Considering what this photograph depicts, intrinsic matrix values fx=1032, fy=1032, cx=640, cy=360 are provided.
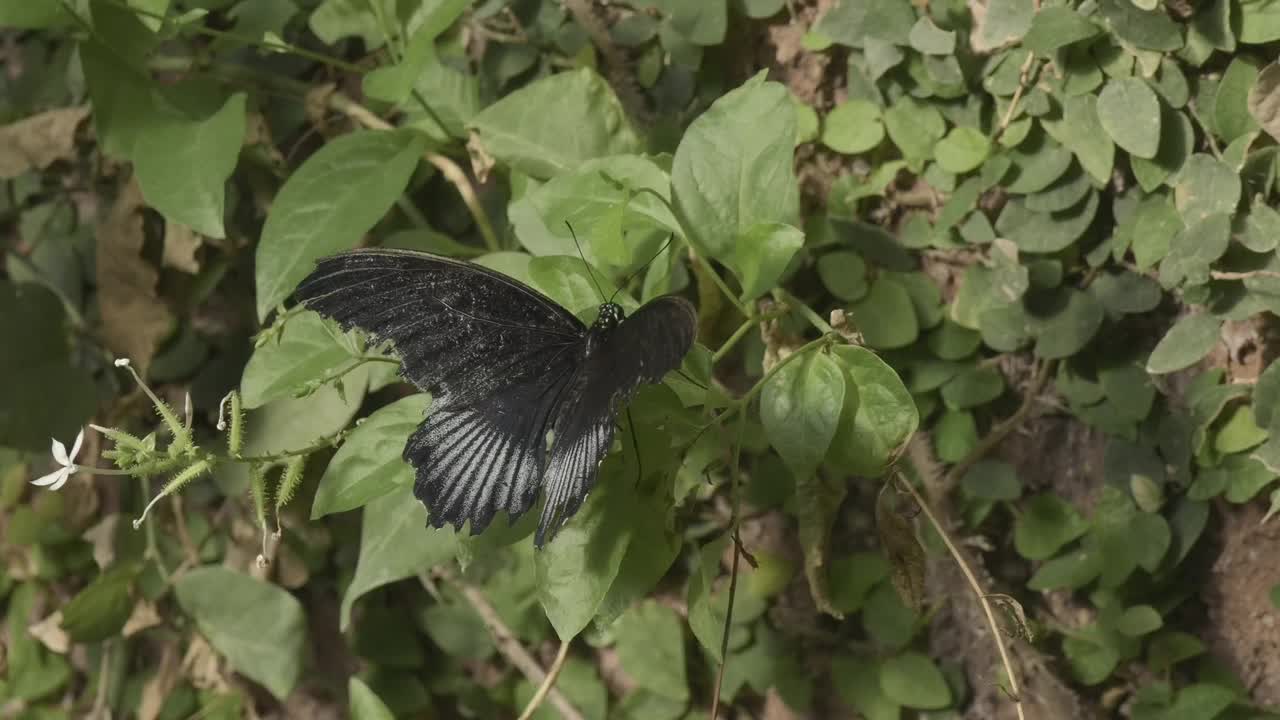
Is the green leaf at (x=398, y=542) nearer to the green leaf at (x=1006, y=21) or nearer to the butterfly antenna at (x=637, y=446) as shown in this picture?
the butterfly antenna at (x=637, y=446)

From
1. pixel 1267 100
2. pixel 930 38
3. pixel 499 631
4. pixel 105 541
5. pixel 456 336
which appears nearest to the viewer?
pixel 456 336

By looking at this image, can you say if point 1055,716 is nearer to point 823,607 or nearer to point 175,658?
point 823,607

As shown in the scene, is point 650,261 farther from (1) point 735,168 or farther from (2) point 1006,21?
(2) point 1006,21

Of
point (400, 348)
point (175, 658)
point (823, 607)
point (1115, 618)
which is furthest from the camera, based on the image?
point (175, 658)

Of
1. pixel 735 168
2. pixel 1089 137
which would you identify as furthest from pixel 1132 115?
pixel 735 168

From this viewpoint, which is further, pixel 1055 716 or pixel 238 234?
pixel 238 234

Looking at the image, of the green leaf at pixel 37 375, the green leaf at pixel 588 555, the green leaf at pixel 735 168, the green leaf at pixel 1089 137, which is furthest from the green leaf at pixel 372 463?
the green leaf at pixel 37 375

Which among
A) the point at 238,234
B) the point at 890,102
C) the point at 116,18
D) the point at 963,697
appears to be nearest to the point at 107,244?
the point at 238,234
